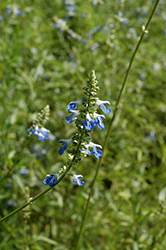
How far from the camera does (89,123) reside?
122 cm

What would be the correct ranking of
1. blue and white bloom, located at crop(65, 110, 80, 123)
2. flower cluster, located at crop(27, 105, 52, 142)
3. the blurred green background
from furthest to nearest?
the blurred green background → flower cluster, located at crop(27, 105, 52, 142) → blue and white bloom, located at crop(65, 110, 80, 123)

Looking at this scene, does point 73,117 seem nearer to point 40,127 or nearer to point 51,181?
point 51,181

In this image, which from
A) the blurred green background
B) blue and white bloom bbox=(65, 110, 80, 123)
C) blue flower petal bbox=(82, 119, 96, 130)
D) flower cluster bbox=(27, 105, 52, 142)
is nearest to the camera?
blue flower petal bbox=(82, 119, 96, 130)

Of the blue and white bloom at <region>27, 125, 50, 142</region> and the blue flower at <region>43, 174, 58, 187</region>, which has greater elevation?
the blue and white bloom at <region>27, 125, 50, 142</region>

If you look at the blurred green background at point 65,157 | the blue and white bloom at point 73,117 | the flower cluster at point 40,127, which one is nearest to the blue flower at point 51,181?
the blue and white bloom at point 73,117

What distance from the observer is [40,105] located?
4.33 meters

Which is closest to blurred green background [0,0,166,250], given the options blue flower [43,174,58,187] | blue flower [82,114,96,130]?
blue flower [43,174,58,187]

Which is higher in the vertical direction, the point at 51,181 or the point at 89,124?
the point at 89,124

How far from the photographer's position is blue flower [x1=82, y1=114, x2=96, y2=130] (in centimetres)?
120

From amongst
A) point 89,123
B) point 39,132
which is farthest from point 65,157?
point 89,123

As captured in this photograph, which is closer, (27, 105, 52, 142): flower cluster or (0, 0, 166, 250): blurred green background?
(27, 105, 52, 142): flower cluster

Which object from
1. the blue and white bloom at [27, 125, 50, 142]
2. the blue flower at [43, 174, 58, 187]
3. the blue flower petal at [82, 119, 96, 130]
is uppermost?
the blue and white bloom at [27, 125, 50, 142]

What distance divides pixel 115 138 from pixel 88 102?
2.92m

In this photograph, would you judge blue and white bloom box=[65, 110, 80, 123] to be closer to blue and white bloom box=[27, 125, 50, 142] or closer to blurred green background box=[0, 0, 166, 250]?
blue and white bloom box=[27, 125, 50, 142]
